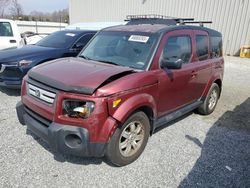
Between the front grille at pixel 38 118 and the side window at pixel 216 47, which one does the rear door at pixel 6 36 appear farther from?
the side window at pixel 216 47

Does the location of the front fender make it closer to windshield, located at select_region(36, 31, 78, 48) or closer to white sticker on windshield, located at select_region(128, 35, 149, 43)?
white sticker on windshield, located at select_region(128, 35, 149, 43)

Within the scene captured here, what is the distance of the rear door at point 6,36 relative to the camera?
7.40 meters

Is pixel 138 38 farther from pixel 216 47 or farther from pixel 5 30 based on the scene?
pixel 5 30

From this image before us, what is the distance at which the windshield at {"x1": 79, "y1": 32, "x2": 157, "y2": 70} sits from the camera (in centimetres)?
329

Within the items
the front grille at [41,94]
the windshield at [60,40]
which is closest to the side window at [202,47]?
the front grille at [41,94]

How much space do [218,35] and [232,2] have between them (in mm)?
10700

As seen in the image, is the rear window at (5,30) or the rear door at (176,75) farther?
the rear window at (5,30)

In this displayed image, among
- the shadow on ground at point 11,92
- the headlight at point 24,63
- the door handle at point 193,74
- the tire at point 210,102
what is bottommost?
the shadow on ground at point 11,92

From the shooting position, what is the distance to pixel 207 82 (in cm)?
462

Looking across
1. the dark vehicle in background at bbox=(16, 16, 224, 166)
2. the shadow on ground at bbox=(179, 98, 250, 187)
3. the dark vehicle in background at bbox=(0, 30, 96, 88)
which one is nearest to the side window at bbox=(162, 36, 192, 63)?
the dark vehicle in background at bbox=(16, 16, 224, 166)

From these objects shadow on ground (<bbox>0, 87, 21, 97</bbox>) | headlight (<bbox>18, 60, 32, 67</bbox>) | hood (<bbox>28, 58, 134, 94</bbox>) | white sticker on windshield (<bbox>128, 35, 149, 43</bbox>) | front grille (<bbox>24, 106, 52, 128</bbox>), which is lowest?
shadow on ground (<bbox>0, 87, 21, 97</bbox>)

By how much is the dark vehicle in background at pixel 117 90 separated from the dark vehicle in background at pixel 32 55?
1.95 m

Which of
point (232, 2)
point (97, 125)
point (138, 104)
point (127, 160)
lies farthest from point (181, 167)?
point (232, 2)

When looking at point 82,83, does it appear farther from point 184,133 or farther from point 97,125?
point 184,133
